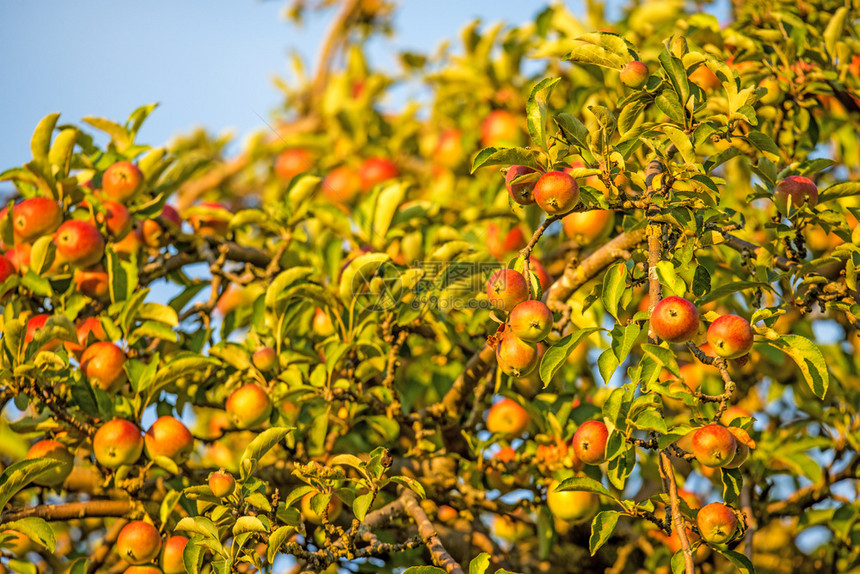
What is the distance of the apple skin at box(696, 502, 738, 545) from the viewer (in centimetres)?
149

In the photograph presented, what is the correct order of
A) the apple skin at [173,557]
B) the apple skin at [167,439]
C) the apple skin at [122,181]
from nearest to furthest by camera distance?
1. the apple skin at [173,557]
2. the apple skin at [167,439]
3. the apple skin at [122,181]

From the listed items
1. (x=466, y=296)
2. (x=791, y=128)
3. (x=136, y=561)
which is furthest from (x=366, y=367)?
(x=791, y=128)

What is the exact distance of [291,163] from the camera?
4656 mm

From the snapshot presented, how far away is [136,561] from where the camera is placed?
1974 mm

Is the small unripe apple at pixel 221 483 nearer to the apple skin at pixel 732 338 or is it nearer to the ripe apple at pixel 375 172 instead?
the apple skin at pixel 732 338

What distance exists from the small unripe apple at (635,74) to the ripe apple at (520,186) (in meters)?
0.27

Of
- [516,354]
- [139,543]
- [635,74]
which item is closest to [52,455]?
[139,543]

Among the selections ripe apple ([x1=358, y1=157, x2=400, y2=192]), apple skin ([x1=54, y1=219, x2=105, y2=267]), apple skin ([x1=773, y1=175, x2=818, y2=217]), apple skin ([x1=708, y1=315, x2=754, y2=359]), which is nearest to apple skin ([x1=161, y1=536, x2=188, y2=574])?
apple skin ([x1=54, y1=219, x2=105, y2=267])

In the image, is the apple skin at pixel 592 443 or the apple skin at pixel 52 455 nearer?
the apple skin at pixel 592 443

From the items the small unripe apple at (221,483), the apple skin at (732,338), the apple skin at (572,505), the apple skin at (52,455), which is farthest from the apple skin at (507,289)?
the apple skin at (52,455)

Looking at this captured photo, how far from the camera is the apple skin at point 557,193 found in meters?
1.50

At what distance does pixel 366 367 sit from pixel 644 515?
1.00 meters

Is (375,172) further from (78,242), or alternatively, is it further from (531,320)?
(531,320)

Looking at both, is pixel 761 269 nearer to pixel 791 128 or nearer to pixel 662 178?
pixel 662 178
